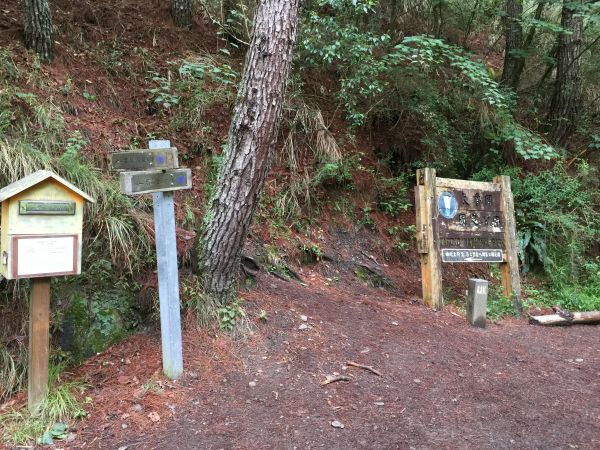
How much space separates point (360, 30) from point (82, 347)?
661cm

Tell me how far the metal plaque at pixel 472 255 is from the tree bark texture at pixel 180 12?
5.75 metres

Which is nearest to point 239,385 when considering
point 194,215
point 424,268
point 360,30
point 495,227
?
point 194,215

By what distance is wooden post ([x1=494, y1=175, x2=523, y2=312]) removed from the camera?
20.3ft

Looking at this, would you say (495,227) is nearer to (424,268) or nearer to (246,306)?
(424,268)

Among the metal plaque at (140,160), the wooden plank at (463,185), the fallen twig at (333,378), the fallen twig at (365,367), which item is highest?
the wooden plank at (463,185)

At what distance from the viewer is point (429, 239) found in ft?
18.4

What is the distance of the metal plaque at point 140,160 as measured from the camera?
329 centimetres

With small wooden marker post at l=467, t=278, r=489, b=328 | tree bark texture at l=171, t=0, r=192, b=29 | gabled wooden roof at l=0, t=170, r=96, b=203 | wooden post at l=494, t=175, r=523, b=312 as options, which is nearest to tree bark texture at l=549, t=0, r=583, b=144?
wooden post at l=494, t=175, r=523, b=312

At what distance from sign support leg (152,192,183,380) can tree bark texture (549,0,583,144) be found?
847 cm

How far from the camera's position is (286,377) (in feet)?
11.8

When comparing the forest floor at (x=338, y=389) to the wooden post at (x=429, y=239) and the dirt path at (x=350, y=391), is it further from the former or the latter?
the wooden post at (x=429, y=239)

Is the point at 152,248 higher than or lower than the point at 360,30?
lower

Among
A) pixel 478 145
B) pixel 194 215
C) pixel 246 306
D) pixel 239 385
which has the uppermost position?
pixel 478 145

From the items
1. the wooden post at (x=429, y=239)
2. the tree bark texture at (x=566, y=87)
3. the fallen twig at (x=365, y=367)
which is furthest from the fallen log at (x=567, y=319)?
the tree bark texture at (x=566, y=87)
